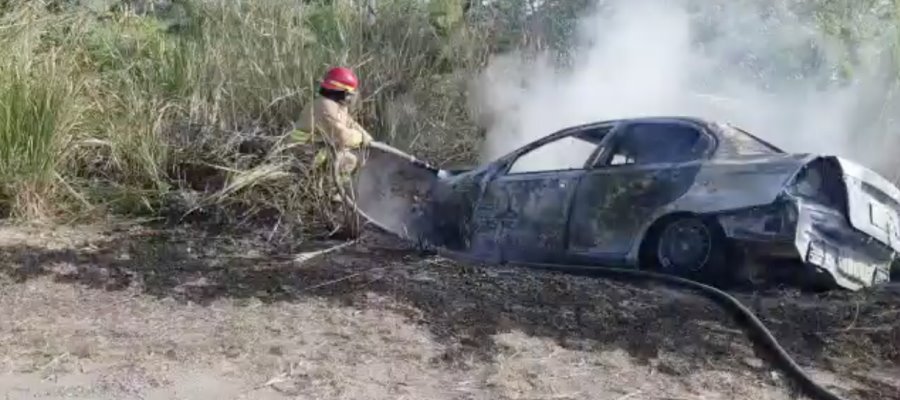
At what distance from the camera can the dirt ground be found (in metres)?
5.39

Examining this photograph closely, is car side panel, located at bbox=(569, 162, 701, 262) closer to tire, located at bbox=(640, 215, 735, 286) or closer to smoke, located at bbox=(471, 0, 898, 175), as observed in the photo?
tire, located at bbox=(640, 215, 735, 286)

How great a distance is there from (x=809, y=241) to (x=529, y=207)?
2155 millimetres

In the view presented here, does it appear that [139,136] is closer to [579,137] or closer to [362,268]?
[362,268]

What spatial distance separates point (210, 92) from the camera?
1081 centimetres

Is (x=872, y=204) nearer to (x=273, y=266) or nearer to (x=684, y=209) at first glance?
(x=684, y=209)

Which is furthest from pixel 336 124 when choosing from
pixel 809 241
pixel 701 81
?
pixel 701 81

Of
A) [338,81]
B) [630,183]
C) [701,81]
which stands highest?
[701,81]

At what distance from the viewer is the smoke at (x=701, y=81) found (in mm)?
11516

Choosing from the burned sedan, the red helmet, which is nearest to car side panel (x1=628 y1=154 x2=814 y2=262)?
the burned sedan

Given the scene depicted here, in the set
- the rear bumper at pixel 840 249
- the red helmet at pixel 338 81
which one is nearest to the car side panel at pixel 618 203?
the rear bumper at pixel 840 249

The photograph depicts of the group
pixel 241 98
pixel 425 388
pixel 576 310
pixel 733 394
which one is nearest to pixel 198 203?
pixel 241 98

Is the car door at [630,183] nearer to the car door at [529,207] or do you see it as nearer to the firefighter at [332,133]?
the car door at [529,207]

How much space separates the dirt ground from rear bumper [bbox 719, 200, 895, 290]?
0.19 metres

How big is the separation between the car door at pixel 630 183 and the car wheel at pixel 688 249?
0.15 m
